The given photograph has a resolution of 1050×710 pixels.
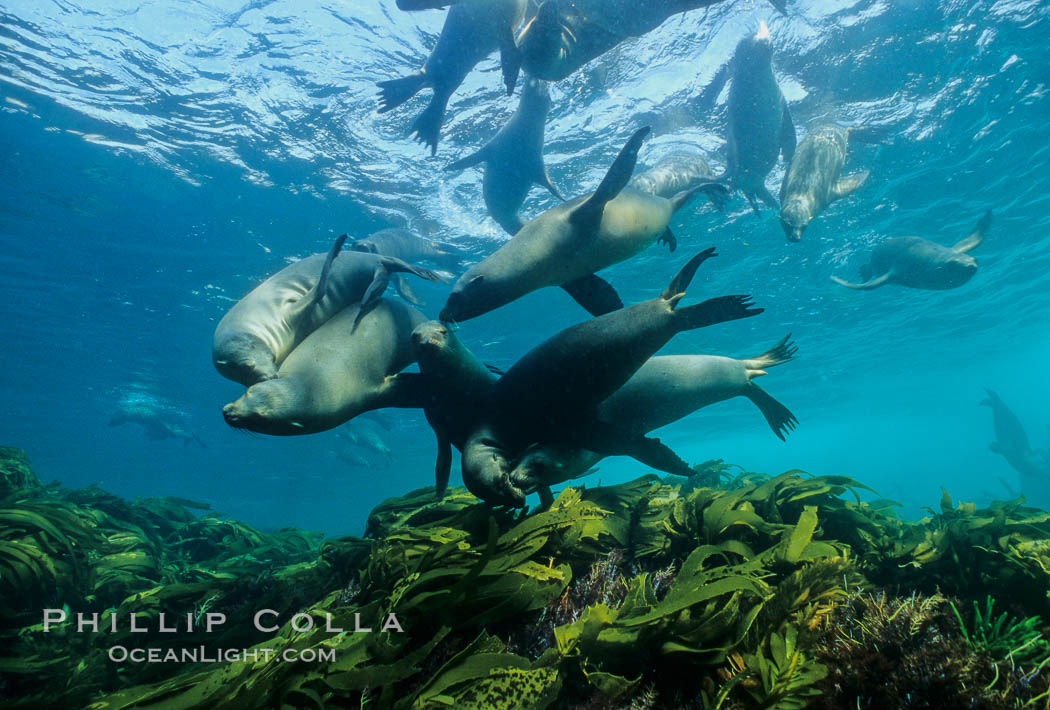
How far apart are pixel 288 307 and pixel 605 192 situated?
8.15 feet

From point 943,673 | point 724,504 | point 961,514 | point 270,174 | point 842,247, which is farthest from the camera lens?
point 842,247

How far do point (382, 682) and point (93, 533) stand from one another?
16.0 ft

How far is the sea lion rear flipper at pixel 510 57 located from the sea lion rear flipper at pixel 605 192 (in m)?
2.07

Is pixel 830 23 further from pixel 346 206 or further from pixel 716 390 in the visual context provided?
pixel 346 206

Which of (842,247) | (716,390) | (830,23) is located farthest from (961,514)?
(842,247)

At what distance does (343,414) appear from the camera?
2.60m

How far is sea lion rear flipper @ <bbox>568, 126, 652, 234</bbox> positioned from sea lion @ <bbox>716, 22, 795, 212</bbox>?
16.4 feet

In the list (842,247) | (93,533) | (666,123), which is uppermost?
(666,123)

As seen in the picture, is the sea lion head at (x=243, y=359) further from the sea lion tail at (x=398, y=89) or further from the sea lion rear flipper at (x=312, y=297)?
the sea lion tail at (x=398, y=89)

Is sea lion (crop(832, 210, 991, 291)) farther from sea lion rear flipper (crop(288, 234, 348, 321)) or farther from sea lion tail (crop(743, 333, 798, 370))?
sea lion rear flipper (crop(288, 234, 348, 321))

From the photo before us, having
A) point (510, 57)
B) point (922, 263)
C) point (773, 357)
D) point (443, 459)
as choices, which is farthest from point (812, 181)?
point (443, 459)

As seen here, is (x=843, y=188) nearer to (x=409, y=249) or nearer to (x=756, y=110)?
(x=756, y=110)

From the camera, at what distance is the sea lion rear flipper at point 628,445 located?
310 centimetres

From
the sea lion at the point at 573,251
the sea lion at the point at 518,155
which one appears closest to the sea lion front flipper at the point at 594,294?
the sea lion at the point at 573,251
